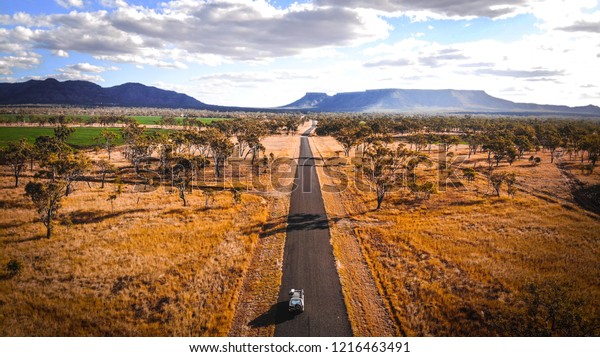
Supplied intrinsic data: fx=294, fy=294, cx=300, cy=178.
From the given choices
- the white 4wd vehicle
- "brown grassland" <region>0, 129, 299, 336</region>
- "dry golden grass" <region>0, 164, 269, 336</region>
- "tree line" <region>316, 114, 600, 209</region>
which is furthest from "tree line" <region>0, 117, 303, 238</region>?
"tree line" <region>316, 114, 600, 209</region>

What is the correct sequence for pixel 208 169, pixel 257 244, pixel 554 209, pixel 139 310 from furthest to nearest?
pixel 208 169, pixel 554 209, pixel 257 244, pixel 139 310

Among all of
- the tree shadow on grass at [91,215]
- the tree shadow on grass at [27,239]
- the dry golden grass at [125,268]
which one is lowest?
the dry golden grass at [125,268]

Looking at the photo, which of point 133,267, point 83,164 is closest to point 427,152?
point 83,164

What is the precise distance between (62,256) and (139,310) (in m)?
16.2

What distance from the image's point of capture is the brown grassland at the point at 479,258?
24.3m

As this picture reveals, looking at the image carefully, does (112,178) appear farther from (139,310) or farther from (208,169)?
(139,310)

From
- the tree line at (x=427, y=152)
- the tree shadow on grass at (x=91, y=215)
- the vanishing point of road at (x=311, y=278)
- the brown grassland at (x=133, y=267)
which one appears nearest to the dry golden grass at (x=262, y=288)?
the brown grassland at (x=133, y=267)

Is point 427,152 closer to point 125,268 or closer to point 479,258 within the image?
point 479,258

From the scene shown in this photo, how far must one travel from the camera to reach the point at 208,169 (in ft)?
289

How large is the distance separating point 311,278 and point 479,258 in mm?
20948

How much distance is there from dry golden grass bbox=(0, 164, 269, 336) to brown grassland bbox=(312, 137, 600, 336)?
1330cm

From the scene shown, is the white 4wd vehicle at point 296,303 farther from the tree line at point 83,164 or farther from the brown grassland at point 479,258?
the tree line at point 83,164

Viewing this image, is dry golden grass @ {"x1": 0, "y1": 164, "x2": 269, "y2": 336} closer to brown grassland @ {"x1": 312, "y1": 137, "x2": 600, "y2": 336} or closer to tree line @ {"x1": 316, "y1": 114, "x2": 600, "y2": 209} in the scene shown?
brown grassland @ {"x1": 312, "y1": 137, "x2": 600, "y2": 336}
